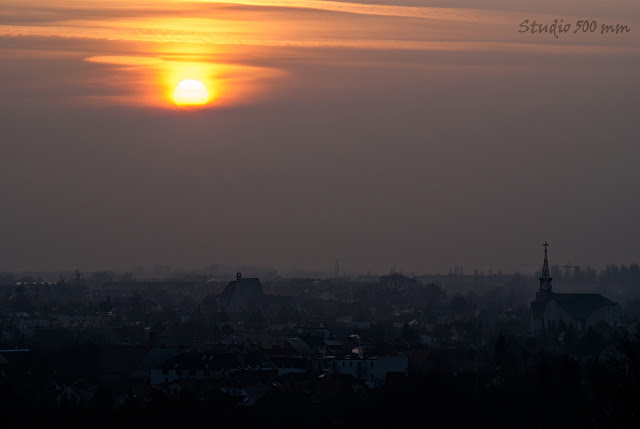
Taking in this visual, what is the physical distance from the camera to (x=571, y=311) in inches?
4968

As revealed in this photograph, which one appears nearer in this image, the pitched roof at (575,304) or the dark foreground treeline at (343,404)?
the dark foreground treeline at (343,404)

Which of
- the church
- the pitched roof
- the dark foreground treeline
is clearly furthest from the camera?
the pitched roof

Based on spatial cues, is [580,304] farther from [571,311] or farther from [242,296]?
[242,296]

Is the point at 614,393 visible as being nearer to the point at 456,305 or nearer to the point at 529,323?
the point at 529,323

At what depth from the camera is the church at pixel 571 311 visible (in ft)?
401

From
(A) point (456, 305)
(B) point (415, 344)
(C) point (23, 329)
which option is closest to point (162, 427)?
(B) point (415, 344)

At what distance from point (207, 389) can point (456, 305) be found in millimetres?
89266

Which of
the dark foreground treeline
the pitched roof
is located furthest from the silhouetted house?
the dark foreground treeline

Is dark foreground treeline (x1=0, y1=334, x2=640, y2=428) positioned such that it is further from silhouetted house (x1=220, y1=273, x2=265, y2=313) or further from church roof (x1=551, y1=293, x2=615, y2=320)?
silhouetted house (x1=220, y1=273, x2=265, y2=313)

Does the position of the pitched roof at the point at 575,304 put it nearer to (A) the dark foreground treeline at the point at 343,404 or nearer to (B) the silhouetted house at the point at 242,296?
(B) the silhouetted house at the point at 242,296

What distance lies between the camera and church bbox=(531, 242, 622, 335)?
401 ft

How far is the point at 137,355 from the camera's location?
7775 centimetres

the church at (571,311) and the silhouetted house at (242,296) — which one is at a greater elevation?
the silhouetted house at (242,296)

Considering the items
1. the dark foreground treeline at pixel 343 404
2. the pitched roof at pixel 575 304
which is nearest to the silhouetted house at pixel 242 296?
the pitched roof at pixel 575 304
